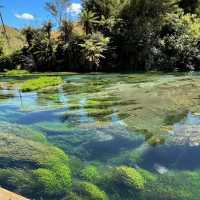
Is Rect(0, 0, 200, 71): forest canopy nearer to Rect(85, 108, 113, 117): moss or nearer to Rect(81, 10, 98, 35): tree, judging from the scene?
Rect(81, 10, 98, 35): tree

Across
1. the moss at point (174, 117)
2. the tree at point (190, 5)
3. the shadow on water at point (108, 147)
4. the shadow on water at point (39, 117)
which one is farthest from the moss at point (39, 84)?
the tree at point (190, 5)

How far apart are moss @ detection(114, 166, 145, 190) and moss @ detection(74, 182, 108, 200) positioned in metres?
0.54

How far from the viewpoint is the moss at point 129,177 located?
6.71m

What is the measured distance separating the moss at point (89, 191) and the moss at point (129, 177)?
54cm

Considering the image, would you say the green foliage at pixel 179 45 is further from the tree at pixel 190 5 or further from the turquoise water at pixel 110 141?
the turquoise water at pixel 110 141

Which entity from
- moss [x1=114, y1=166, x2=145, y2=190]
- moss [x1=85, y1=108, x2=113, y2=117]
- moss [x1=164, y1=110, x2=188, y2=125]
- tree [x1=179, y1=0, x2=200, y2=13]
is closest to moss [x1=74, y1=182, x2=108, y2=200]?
moss [x1=114, y1=166, x2=145, y2=190]

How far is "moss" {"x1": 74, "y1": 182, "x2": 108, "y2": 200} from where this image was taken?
6277 mm

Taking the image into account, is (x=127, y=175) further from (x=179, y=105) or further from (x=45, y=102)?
(x=45, y=102)

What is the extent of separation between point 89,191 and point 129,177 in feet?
2.84

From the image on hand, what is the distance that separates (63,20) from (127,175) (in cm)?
3397

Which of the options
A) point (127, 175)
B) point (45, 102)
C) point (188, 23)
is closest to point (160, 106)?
point (45, 102)

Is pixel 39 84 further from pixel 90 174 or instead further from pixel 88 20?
pixel 88 20

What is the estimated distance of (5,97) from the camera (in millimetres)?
19516

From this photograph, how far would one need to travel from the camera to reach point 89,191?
21.2ft
